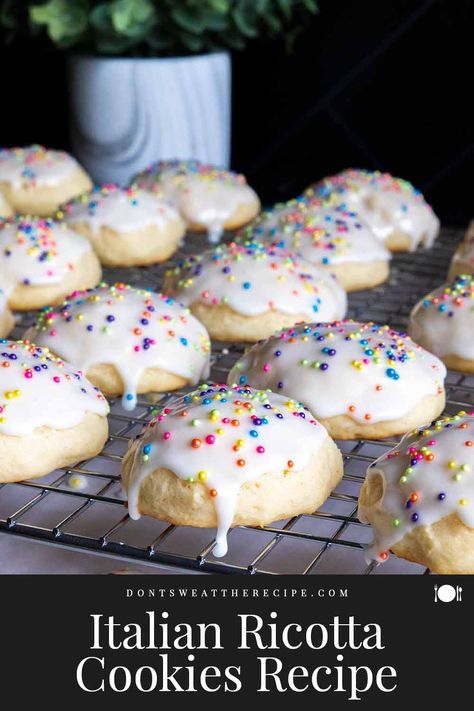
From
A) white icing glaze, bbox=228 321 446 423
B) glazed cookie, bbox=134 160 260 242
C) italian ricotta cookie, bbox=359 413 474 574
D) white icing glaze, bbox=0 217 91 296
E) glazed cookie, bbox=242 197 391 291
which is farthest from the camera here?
glazed cookie, bbox=134 160 260 242

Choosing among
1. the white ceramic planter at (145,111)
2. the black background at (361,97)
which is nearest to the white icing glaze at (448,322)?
the black background at (361,97)

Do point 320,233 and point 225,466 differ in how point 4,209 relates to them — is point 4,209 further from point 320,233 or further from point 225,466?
point 225,466

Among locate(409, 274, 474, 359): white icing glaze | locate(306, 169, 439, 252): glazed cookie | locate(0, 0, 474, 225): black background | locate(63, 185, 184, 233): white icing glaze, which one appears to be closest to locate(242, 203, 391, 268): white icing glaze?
locate(306, 169, 439, 252): glazed cookie

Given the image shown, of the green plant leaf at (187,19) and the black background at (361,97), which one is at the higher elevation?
the green plant leaf at (187,19)

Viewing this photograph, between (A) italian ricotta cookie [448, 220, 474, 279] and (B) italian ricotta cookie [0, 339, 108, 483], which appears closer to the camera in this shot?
(B) italian ricotta cookie [0, 339, 108, 483]

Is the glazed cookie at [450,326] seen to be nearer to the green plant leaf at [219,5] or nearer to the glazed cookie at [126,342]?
the glazed cookie at [126,342]

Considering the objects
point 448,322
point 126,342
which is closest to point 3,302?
point 126,342

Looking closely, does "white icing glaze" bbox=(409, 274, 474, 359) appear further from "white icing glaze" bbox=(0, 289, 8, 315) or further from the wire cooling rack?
"white icing glaze" bbox=(0, 289, 8, 315)
